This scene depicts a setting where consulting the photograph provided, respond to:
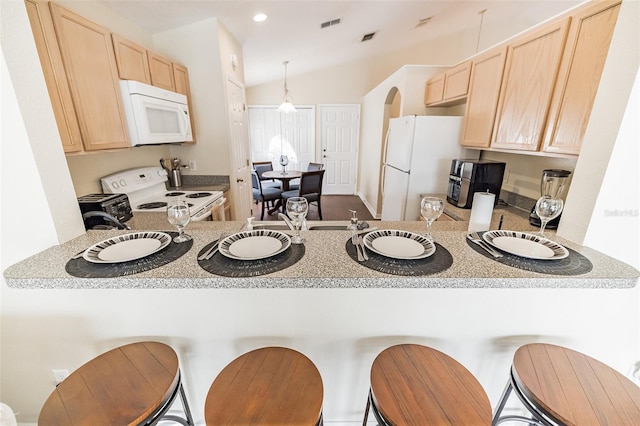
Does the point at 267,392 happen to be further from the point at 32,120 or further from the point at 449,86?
the point at 449,86

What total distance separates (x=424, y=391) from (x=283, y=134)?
5.65 meters

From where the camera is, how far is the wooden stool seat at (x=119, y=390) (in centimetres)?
72

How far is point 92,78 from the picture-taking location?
5.45ft

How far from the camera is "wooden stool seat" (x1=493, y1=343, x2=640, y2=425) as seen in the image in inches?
28.7

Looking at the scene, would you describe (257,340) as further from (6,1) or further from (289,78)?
(289,78)

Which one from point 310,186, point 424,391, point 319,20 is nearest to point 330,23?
point 319,20

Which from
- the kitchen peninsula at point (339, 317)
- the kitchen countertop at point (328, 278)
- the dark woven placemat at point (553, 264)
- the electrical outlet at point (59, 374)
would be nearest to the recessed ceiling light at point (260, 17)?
the kitchen peninsula at point (339, 317)

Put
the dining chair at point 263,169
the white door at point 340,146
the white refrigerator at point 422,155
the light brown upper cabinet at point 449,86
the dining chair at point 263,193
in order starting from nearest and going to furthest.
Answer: the light brown upper cabinet at point 449,86, the white refrigerator at point 422,155, the dining chair at point 263,193, the dining chair at point 263,169, the white door at point 340,146

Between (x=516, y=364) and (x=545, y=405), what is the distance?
5.1 inches

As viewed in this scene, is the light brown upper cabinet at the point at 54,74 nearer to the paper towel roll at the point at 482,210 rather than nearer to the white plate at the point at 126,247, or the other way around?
the white plate at the point at 126,247

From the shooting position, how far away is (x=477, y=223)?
1347 mm

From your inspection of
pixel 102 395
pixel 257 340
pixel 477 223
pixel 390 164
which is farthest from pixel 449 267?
pixel 390 164

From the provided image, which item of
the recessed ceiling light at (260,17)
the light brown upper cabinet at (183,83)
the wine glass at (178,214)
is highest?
the recessed ceiling light at (260,17)

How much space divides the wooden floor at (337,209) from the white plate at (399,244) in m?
3.36
